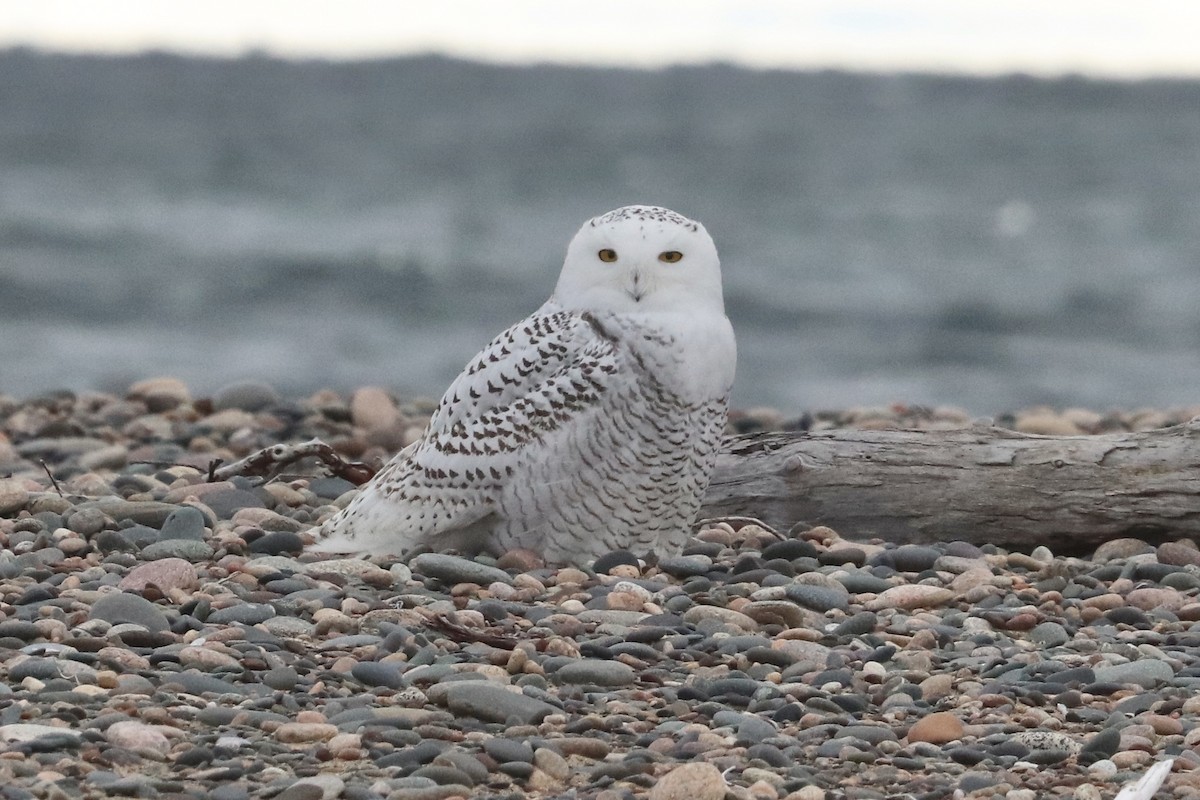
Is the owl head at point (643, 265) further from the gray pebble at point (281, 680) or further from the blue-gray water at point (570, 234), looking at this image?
the blue-gray water at point (570, 234)

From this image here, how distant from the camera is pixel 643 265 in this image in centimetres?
473

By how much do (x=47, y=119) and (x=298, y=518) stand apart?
46.3m

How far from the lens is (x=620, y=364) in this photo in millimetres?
4672

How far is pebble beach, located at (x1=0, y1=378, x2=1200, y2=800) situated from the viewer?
126 inches

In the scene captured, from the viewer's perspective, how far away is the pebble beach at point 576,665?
10.5ft

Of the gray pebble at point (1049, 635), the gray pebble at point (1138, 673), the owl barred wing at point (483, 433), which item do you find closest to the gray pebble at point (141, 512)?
the owl barred wing at point (483, 433)

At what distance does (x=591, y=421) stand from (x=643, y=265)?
476mm

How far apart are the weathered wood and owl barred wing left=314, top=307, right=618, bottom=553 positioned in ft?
3.10

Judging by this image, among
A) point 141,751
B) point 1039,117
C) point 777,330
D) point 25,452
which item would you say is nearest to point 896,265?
point 777,330

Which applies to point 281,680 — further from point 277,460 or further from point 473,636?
point 277,460

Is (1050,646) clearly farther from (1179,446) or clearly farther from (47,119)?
(47,119)

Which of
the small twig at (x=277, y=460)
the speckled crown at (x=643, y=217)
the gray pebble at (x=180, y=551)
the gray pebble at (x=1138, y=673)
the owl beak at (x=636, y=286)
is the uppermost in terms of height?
the speckled crown at (x=643, y=217)

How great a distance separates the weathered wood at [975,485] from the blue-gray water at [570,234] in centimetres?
931

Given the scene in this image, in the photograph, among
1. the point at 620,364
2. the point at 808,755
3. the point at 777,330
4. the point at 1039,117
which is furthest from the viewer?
the point at 1039,117
